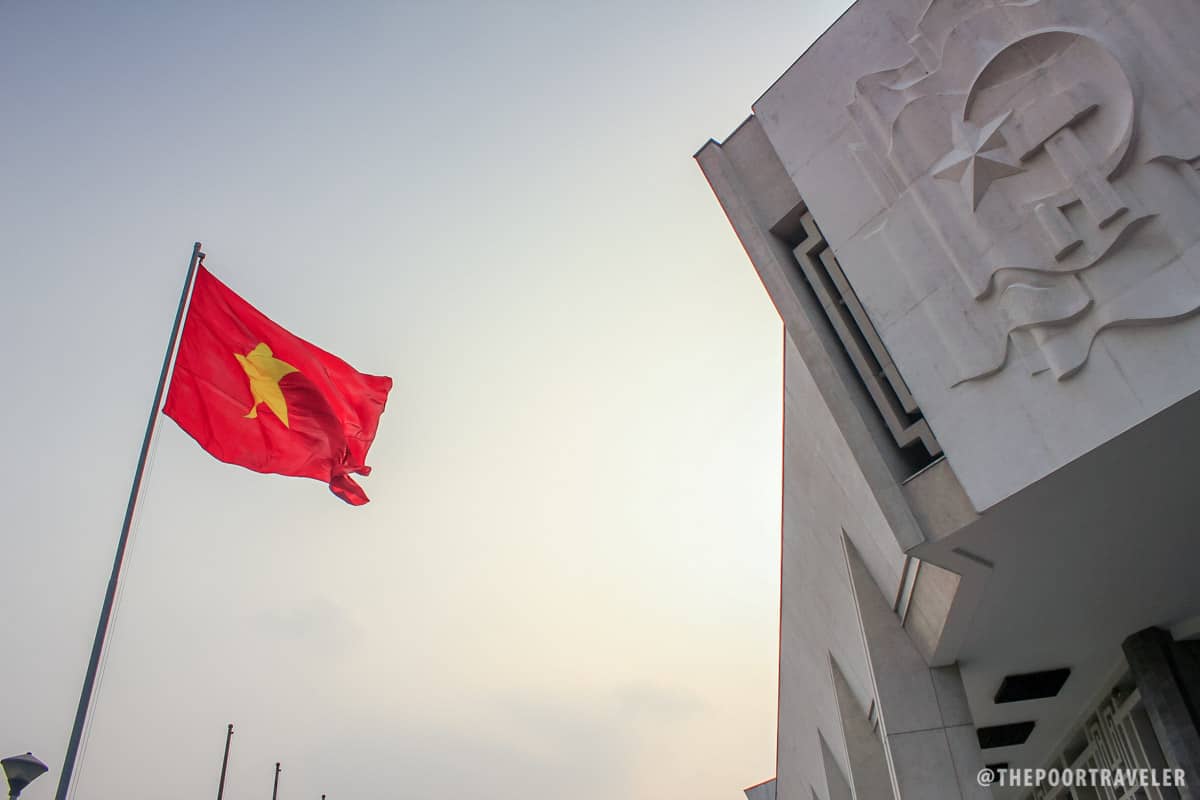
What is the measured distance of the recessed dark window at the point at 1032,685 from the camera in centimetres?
1596

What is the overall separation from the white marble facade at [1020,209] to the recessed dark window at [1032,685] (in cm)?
789

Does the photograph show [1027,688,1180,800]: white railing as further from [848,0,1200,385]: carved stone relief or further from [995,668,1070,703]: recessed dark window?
[848,0,1200,385]: carved stone relief

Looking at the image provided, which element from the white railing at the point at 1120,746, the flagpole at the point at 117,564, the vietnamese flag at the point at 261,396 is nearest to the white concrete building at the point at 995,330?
the white railing at the point at 1120,746

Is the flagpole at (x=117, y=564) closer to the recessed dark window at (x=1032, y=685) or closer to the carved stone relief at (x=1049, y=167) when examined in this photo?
the carved stone relief at (x=1049, y=167)

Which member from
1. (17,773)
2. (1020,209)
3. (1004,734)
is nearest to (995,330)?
(1020,209)

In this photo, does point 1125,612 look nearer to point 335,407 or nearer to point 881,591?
point 881,591

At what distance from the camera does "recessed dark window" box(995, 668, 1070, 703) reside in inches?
628

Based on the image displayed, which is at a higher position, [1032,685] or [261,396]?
[261,396]

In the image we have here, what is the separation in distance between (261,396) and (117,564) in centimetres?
248

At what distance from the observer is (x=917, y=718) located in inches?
555

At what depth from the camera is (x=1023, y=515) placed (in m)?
10.4

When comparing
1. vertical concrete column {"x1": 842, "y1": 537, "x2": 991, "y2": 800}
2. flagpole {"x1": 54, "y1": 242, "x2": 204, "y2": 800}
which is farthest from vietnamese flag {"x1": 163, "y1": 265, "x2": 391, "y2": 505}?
vertical concrete column {"x1": 842, "y1": 537, "x2": 991, "y2": 800}

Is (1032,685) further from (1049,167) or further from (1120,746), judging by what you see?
(1049,167)

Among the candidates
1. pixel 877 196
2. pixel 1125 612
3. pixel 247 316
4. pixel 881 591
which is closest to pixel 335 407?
pixel 247 316
